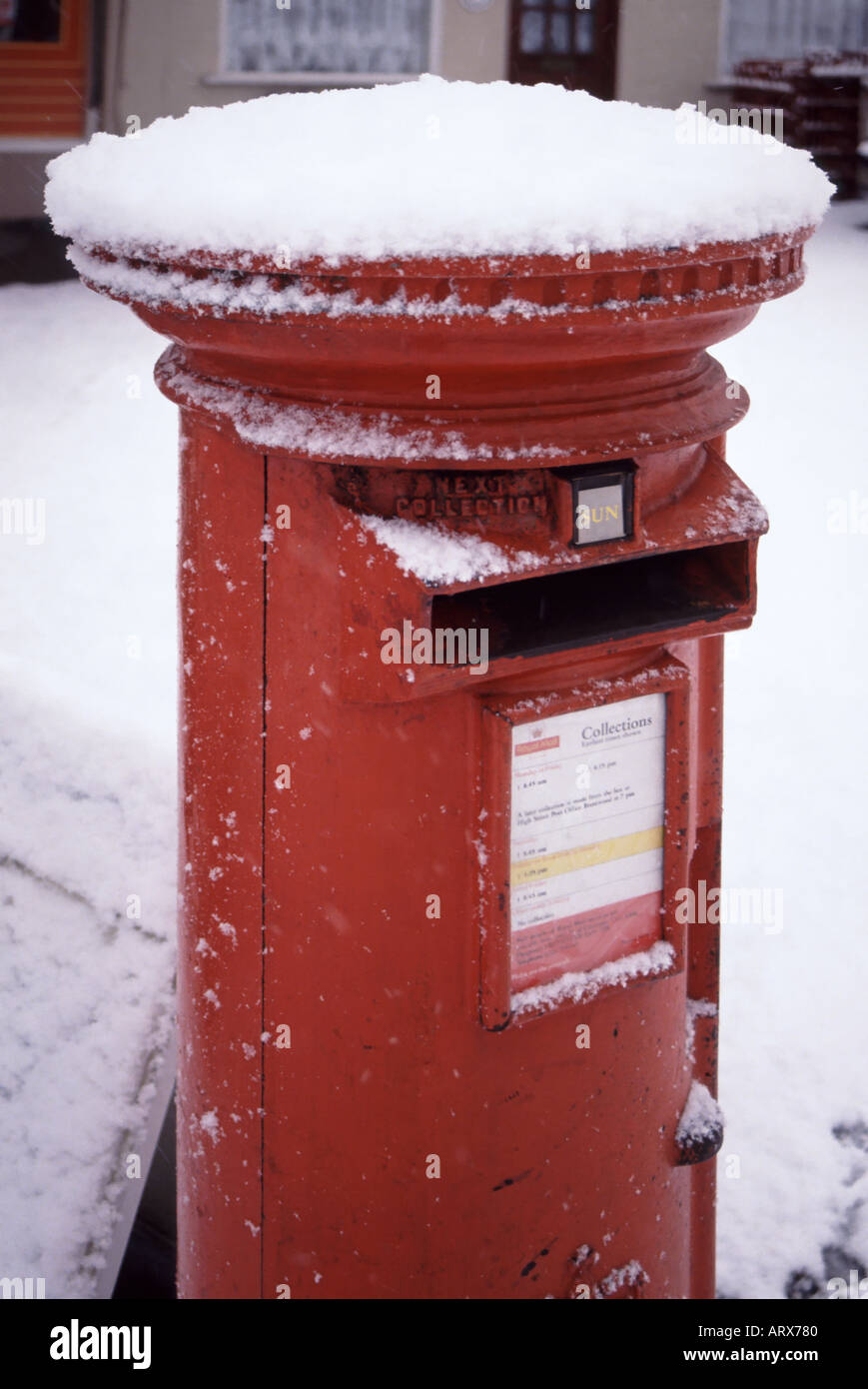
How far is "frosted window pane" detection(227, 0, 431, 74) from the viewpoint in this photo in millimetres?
11477

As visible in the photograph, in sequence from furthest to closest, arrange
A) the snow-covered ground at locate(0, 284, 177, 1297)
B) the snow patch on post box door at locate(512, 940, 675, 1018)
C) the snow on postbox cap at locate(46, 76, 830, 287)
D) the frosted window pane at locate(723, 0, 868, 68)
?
the frosted window pane at locate(723, 0, 868, 68)
the snow-covered ground at locate(0, 284, 177, 1297)
the snow patch on post box door at locate(512, 940, 675, 1018)
the snow on postbox cap at locate(46, 76, 830, 287)

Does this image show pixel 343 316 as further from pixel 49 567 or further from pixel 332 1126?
pixel 49 567

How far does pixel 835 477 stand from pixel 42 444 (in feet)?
10.9

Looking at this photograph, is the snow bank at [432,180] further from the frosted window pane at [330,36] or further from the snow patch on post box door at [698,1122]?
the frosted window pane at [330,36]

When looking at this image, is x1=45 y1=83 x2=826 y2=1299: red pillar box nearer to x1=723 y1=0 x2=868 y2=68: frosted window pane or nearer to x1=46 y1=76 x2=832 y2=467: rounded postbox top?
x1=46 y1=76 x2=832 y2=467: rounded postbox top

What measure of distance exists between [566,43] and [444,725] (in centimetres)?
1290

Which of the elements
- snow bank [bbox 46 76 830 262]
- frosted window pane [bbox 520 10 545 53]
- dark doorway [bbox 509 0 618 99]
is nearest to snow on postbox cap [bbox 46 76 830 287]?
snow bank [bbox 46 76 830 262]

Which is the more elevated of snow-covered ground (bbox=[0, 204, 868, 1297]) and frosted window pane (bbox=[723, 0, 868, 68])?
frosted window pane (bbox=[723, 0, 868, 68])

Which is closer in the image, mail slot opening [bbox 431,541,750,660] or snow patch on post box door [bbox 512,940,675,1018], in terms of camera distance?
mail slot opening [bbox 431,541,750,660]

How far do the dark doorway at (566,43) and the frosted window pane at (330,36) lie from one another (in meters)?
1.12

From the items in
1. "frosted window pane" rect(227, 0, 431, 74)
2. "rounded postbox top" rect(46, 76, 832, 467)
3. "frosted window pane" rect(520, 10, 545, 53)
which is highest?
"frosted window pane" rect(520, 10, 545, 53)

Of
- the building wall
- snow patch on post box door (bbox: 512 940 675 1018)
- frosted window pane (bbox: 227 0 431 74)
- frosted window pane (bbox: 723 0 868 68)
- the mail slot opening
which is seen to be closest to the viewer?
the mail slot opening

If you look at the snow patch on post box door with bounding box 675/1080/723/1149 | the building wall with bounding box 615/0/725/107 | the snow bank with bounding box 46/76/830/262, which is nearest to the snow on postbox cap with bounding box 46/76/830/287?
the snow bank with bounding box 46/76/830/262

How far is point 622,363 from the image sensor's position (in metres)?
1.39
